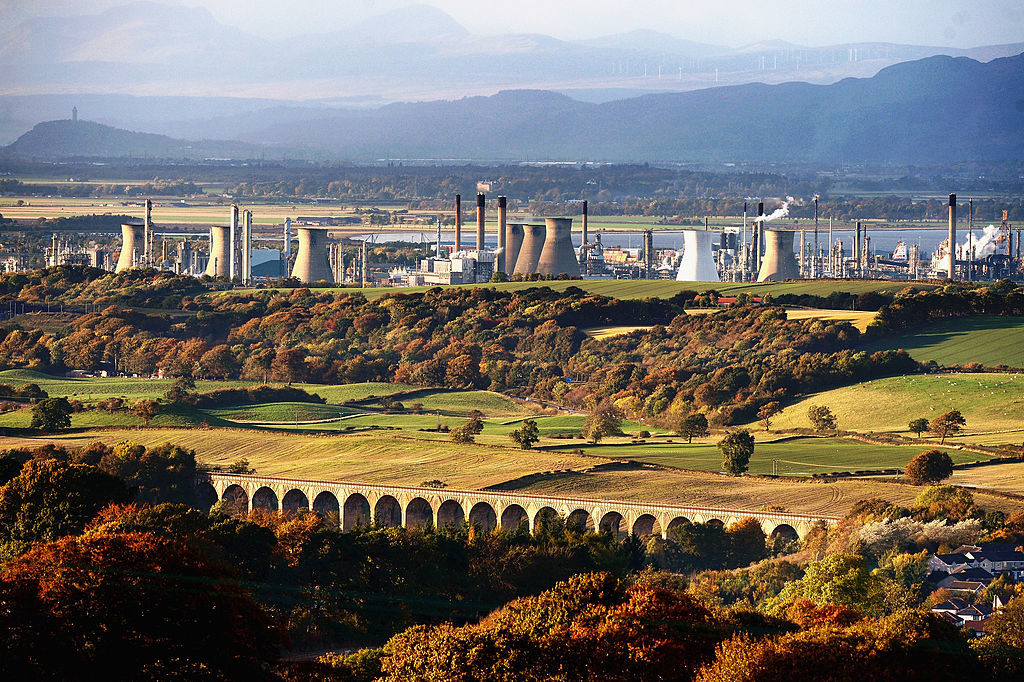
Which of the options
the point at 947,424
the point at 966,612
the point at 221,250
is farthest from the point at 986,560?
the point at 221,250

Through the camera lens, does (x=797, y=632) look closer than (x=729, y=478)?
Yes

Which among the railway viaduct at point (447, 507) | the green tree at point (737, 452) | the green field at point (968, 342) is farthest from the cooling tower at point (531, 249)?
the railway viaduct at point (447, 507)

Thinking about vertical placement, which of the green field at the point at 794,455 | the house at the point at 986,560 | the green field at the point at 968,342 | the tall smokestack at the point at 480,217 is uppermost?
the tall smokestack at the point at 480,217

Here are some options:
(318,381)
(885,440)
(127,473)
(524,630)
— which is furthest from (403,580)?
(318,381)

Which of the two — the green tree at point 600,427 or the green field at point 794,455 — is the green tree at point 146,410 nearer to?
the green tree at point 600,427

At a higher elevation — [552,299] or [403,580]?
[552,299]

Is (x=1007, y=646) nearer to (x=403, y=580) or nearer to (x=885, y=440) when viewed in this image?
(x=403, y=580)

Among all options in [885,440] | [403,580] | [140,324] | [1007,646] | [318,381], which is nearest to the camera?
[1007,646]

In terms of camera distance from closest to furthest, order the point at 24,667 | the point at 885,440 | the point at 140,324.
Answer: the point at 24,667, the point at 885,440, the point at 140,324

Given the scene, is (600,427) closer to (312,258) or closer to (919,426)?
(919,426)
